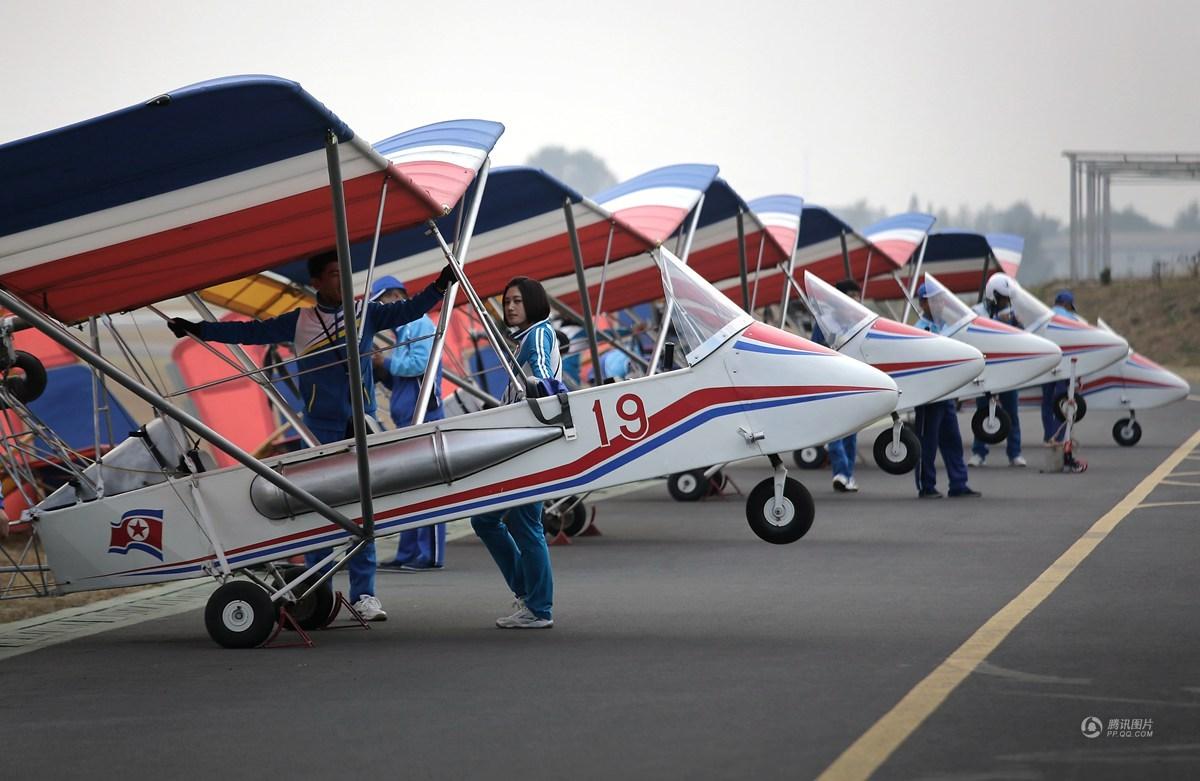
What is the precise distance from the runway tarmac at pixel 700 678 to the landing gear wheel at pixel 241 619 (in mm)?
119

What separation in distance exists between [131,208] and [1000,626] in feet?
16.5

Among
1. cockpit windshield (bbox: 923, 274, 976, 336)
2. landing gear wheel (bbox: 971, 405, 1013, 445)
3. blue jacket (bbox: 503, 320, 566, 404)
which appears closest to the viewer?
blue jacket (bbox: 503, 320, 566, 404)

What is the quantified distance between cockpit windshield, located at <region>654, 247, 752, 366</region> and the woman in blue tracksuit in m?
0.79

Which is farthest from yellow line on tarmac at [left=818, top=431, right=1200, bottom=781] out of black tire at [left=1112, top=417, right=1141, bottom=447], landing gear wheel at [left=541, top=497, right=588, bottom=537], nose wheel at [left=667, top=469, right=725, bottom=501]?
black tire at [left=1112, top=417, right=1141, bottom=447]

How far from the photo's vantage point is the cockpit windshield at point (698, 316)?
930 cm

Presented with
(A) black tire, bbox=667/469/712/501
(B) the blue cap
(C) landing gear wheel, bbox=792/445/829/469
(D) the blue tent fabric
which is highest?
(B) the blue cap

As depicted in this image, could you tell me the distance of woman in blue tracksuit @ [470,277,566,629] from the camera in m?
9.09

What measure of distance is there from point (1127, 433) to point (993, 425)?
12.7 feet

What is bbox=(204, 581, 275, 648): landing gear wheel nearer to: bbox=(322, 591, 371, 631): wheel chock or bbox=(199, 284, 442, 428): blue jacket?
bbox=(322, 591, 371, 631): wheel chock

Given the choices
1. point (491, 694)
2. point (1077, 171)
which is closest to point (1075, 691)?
point (491, 694)

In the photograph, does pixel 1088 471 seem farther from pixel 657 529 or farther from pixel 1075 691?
pixel 1075 691

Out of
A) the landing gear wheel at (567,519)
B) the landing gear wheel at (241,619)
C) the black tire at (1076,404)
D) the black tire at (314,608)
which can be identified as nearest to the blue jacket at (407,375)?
the landing gear wheel at (567,519)

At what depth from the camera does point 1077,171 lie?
59469mm

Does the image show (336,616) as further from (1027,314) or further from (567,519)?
(1027,314)
